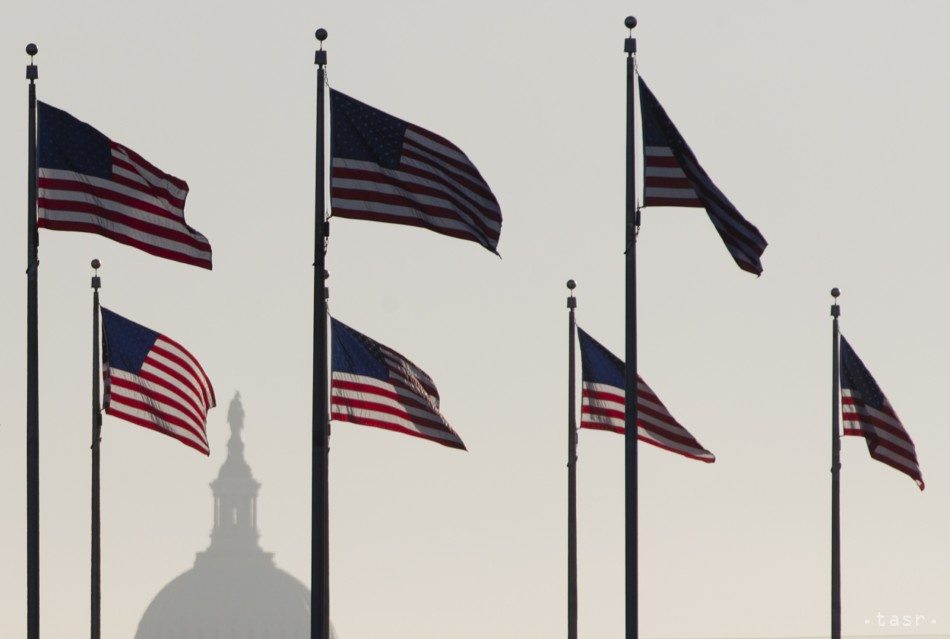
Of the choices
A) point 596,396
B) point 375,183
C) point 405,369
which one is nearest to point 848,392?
point 596,396

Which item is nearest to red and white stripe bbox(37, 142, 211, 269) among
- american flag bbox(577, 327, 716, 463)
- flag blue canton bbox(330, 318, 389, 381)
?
flag blue canton bbox(330, 318, 389, 381)

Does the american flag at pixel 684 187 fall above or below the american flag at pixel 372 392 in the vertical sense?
above

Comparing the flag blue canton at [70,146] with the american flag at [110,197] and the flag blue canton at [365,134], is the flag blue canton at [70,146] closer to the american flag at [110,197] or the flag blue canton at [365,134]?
the american flag at [110,197]

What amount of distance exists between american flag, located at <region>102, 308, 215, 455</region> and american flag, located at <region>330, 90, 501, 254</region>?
19.1 feet

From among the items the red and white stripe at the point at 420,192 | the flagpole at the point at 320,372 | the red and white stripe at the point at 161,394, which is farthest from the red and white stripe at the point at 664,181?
the red and white stripe at the point at 161,394

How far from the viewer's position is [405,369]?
2058 inches

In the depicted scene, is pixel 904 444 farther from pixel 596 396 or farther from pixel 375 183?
pixel 375 183

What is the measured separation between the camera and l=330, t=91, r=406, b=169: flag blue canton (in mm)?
47781

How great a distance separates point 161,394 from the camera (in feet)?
172

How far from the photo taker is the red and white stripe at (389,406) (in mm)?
51656

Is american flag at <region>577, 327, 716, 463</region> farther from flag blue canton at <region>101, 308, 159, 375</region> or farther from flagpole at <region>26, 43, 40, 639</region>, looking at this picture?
flagpole at <region>26, 43, 40, 639</region>

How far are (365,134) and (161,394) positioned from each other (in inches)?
246

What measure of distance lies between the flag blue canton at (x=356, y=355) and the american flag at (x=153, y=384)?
214cm

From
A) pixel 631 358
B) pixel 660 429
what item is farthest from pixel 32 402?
pixel 660 429
